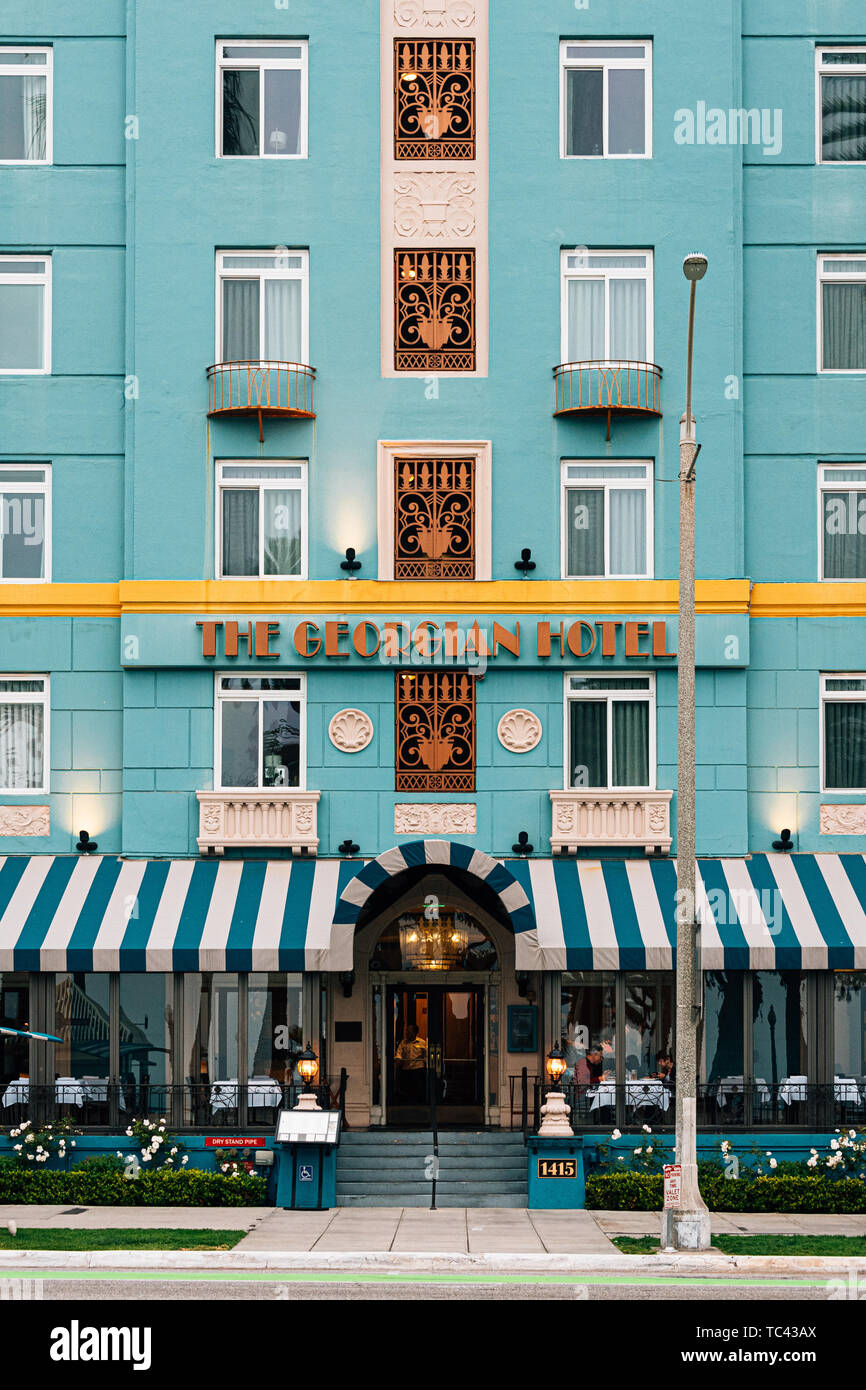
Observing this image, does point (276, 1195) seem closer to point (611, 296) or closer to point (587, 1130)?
point (587, 1130)

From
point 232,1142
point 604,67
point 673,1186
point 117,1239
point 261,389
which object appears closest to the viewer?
point 673,1186

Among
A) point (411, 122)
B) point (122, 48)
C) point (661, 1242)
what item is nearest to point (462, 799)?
point (661, 1242)

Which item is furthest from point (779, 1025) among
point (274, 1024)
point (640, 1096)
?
point (274, 1024)

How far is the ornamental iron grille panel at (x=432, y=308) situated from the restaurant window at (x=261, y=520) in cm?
269

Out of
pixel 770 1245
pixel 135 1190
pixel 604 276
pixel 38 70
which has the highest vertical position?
pixel 38 70

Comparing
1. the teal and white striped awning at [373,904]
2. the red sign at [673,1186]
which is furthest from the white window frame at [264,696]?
the red sign at [673,1186]

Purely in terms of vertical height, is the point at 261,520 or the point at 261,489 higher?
the point at 261,489

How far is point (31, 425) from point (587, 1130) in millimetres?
14245

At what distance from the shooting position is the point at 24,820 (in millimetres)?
25953

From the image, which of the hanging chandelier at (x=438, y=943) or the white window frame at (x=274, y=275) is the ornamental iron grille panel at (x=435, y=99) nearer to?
the white window frame at (x=274, y=275)

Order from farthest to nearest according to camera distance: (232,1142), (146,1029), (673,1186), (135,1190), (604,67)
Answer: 1. (604,67)
2. (146,1029)
3. (232,1142)
4. (135,1190)
5. (673,1186)

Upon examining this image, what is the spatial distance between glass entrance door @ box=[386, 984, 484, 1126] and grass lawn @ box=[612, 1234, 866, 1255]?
6.46 metres

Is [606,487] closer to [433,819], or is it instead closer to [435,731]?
[435,731]

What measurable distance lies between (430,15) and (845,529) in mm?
10735
